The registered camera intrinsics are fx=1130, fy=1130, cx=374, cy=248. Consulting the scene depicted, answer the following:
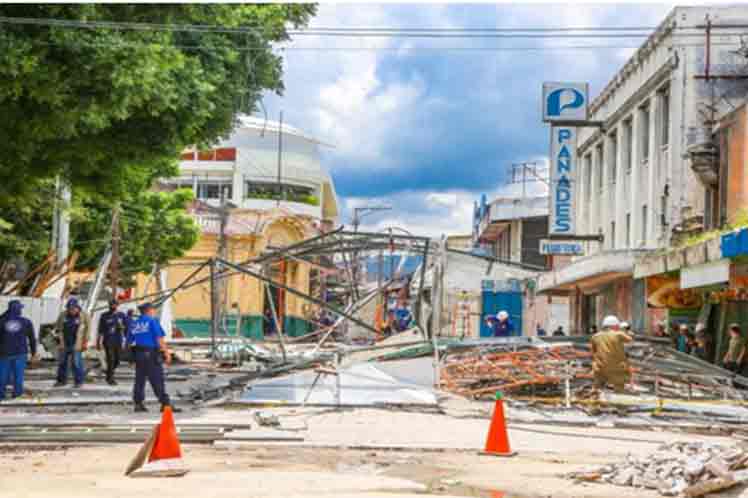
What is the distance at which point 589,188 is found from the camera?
1695 inches

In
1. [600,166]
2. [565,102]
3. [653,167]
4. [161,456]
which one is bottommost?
[161,456]

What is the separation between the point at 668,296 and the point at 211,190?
39819 mm

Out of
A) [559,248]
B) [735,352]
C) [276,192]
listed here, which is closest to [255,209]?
[276,192]

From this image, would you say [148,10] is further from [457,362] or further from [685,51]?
[685,51]

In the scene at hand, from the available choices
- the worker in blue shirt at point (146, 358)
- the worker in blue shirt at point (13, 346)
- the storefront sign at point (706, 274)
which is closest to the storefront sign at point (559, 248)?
the storefront sign at point (706, 274)

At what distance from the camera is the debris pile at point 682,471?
9.75 meters

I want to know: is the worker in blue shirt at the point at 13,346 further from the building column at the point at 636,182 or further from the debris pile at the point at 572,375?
the building column at the point at 636,182

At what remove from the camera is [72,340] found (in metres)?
20.9

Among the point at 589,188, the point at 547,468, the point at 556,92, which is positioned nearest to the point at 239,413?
the point at 547,468

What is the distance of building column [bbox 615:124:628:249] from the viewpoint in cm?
3678

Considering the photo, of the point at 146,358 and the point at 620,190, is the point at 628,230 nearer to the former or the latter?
the point at 620,190

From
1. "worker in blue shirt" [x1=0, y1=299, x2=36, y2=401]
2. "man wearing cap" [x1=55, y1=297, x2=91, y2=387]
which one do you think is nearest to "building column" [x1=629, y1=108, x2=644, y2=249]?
"man wearing cap" [x1=55, y1=297, x2=91, y2=387]

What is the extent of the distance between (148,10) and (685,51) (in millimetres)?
18054

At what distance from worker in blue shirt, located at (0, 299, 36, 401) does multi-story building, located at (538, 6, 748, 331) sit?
668 inches
